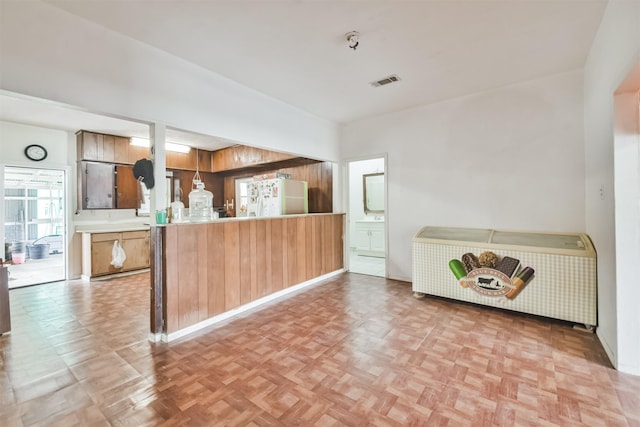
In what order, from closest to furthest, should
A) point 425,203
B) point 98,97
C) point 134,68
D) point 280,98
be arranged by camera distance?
point 98,97
point 134,68
point 280,98
point 425,203

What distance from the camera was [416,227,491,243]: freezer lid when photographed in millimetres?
3455

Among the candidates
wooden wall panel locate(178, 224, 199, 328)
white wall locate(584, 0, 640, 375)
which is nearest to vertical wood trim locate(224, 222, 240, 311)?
wooden wall panel locate(178, 224, 199, 328)

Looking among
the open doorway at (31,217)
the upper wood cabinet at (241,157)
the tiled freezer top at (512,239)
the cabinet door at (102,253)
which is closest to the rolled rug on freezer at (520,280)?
the tiled freezer top at (512,239)

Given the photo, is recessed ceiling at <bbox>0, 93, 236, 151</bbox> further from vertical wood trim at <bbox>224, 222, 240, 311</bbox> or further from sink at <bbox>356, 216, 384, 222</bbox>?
sink at <bbox>356, 216, 384, 222</bbox>

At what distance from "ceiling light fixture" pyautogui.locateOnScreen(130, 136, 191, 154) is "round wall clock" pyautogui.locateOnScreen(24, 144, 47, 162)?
4.21 feet

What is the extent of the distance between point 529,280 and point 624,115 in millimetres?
1721

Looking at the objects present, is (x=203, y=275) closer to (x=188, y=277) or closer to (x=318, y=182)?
(x=188, y=277)

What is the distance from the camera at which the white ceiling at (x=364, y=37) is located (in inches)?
80.2

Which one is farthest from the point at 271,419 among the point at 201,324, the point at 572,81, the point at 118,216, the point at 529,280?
the point at 118,216

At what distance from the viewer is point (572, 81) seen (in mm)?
3078

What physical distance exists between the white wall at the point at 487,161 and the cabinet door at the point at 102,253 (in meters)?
4.89

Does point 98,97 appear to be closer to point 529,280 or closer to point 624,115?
point 624,115

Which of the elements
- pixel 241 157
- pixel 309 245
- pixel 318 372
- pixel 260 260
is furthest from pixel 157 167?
pixel 241 157

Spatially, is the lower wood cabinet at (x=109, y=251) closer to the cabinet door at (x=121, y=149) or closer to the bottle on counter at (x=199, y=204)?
the cabinet door at (x=121, y=149)
